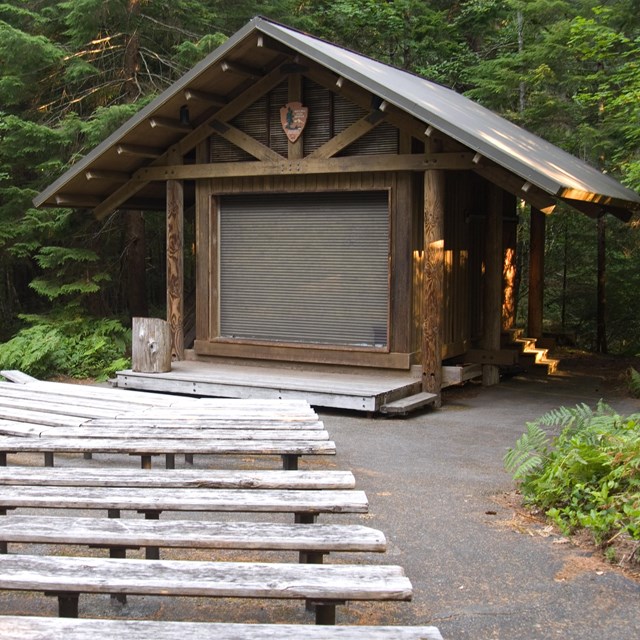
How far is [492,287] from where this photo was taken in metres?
12.2

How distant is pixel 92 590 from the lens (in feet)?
10.6

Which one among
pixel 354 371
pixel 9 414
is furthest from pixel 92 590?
pixel 354 371

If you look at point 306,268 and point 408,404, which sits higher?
point 306,268

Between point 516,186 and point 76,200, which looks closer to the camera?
point 516,186

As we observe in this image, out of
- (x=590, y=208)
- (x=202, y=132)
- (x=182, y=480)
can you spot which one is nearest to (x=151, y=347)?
(x=202, y=132)

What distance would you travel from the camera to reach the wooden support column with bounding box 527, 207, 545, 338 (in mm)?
14562

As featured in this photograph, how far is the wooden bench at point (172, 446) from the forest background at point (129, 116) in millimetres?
7296

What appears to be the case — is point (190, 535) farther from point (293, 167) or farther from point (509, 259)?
point (509, 259)

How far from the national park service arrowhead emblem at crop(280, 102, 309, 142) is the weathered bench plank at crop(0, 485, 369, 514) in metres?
7.64

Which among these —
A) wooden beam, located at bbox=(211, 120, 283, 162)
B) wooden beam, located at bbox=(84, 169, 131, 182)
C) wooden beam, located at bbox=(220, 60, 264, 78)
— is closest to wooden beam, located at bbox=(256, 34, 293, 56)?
wooden beam, located at bbox=(220, 60, 264, 78)

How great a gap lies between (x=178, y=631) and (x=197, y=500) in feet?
4.44

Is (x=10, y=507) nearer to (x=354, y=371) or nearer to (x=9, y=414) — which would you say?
(x=9, y=414)

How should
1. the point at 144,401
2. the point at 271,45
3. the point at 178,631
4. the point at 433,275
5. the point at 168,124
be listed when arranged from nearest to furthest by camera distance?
the point at 178,631 < the point at 144,401 < the point at 433,275 < the point at 271,45 < the point at 168,124

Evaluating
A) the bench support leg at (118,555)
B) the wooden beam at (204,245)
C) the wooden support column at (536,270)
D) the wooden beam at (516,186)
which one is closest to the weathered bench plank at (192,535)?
the bench support leg at (118,555)
